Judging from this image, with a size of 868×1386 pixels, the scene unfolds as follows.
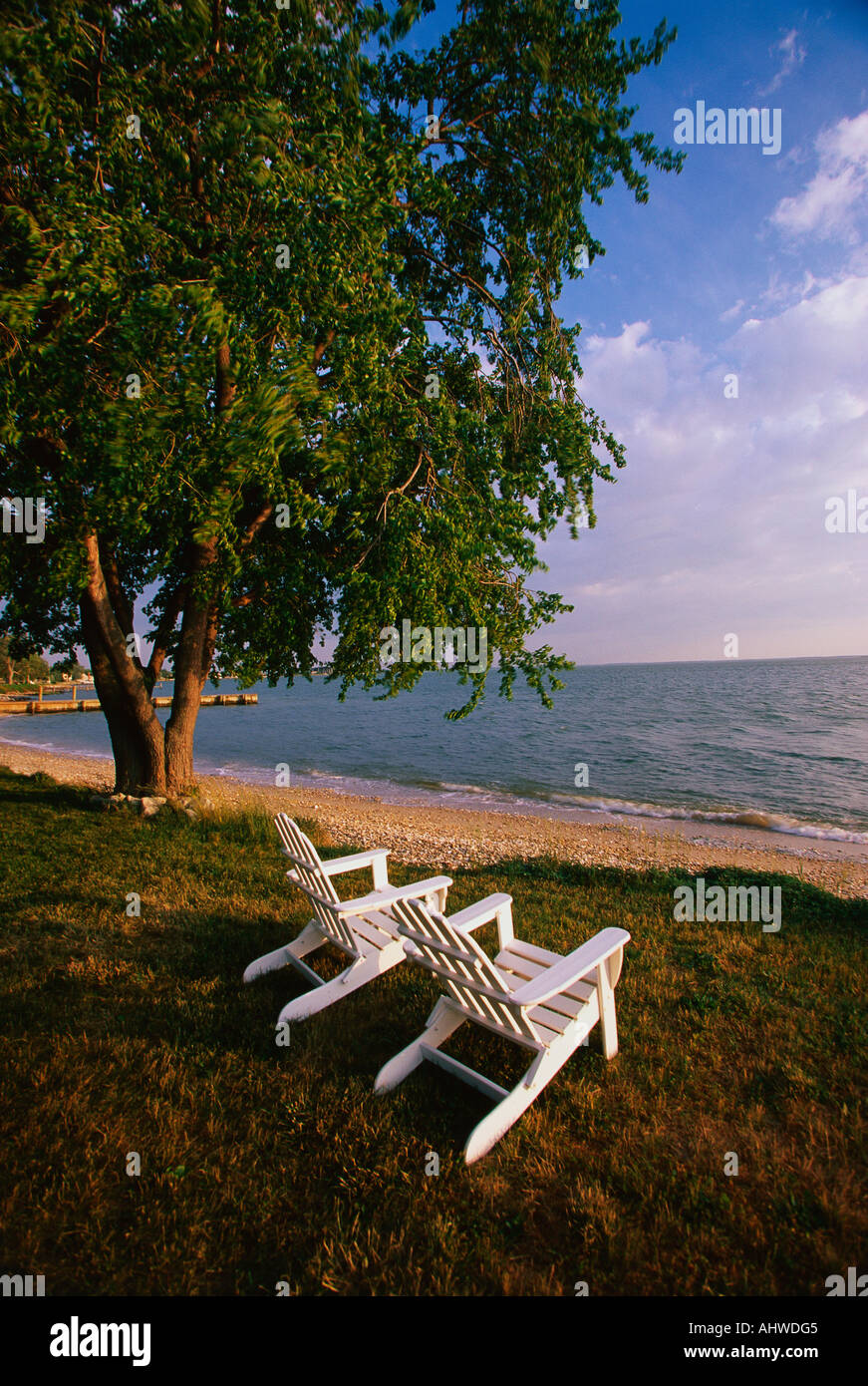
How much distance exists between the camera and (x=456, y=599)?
805 cm

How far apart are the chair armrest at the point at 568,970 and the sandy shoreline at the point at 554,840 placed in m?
6.26

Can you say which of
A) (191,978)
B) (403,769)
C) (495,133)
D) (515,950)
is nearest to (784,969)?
(515,950)

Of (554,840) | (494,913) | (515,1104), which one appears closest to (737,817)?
(554,840)

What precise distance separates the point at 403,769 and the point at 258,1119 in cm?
2687

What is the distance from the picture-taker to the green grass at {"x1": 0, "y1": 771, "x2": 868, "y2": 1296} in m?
2.52

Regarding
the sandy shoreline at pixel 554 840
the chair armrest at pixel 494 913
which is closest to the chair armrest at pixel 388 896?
the chair armrest at pixel 494 913

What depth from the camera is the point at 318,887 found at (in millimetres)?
4969

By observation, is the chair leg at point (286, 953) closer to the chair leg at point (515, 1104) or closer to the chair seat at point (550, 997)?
the chair seat at point (550, 997)

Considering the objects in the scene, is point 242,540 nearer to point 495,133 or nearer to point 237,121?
point 237,121

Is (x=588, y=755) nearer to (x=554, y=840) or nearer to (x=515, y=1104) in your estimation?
(x=554, y=840)

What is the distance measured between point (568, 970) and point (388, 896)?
67.5 inches

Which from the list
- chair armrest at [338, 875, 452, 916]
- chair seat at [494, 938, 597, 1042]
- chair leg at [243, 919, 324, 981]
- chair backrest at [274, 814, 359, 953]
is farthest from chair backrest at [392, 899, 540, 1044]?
chair leg at [243, 919, 324, 981]

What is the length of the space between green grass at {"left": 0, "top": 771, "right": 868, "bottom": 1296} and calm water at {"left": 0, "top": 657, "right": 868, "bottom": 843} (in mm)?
16708

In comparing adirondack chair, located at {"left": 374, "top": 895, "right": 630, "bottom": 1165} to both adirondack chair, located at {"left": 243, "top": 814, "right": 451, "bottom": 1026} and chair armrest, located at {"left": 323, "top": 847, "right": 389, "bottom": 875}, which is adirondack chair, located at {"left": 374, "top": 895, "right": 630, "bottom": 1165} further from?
chair armrest, located at {"left": 323, "top": 847, "right": 389, "bottom": 875}
